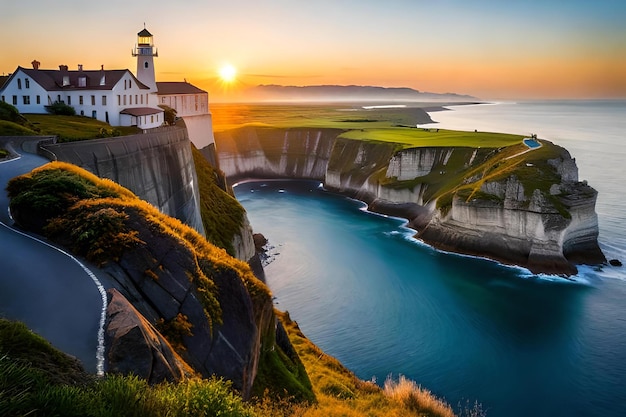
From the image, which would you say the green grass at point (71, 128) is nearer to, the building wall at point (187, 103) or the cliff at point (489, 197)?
the building wall at point (187, 103)

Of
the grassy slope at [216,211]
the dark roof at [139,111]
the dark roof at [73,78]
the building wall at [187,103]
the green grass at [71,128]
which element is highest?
the dark roof at [73,78]

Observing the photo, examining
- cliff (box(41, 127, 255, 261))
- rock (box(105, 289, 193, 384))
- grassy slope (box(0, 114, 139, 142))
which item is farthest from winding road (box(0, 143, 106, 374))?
grassy slope (box(0, 114, 139, 142))

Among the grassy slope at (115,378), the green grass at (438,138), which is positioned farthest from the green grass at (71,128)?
the green grass at (438,138)

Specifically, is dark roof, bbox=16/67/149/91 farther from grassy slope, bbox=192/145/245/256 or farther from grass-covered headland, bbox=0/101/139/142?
grassy slope, bbox=192/145/245/256

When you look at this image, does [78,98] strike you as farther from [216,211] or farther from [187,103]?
[187,103]

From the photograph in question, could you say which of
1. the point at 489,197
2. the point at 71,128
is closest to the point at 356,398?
the point at 71,128
